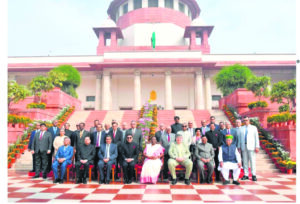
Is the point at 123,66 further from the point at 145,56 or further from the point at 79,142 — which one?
the point at 79,142

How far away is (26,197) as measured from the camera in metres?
4.27

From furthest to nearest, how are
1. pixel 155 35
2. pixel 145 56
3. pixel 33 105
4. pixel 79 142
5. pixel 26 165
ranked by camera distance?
pixel 155 35 < pixel 145 56 < pixel 33 105 < pixel 26 165 < pixel 79 142

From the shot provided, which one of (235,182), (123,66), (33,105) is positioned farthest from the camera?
(123,66)

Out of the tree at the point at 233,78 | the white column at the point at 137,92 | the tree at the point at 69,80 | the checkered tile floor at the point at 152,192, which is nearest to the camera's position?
the checkered tile floor at the point at 152,192

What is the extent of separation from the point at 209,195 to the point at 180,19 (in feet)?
80.0

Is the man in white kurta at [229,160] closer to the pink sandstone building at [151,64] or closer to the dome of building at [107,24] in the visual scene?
the pink sandstone building at [151,64]

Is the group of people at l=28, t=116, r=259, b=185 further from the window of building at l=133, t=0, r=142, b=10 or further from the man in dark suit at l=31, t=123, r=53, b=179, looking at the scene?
the window of building at l=133, t=0, r=142, b=10

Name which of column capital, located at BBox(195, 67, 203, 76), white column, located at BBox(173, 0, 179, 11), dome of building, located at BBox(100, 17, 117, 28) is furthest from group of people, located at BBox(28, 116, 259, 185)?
white column, located at BBox(173, 0, 179, 11)

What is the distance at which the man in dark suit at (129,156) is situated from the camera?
18.7 ft

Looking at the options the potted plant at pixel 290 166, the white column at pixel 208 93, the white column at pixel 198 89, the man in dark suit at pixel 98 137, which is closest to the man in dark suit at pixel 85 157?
the man in dark suit at pixel 98 137

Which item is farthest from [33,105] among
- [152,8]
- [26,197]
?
[152,8]

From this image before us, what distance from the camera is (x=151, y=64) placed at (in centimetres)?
2000

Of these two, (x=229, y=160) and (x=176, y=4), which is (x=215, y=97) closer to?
(x=176, y=4)

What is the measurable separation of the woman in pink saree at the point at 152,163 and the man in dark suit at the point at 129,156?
0.89 feet
